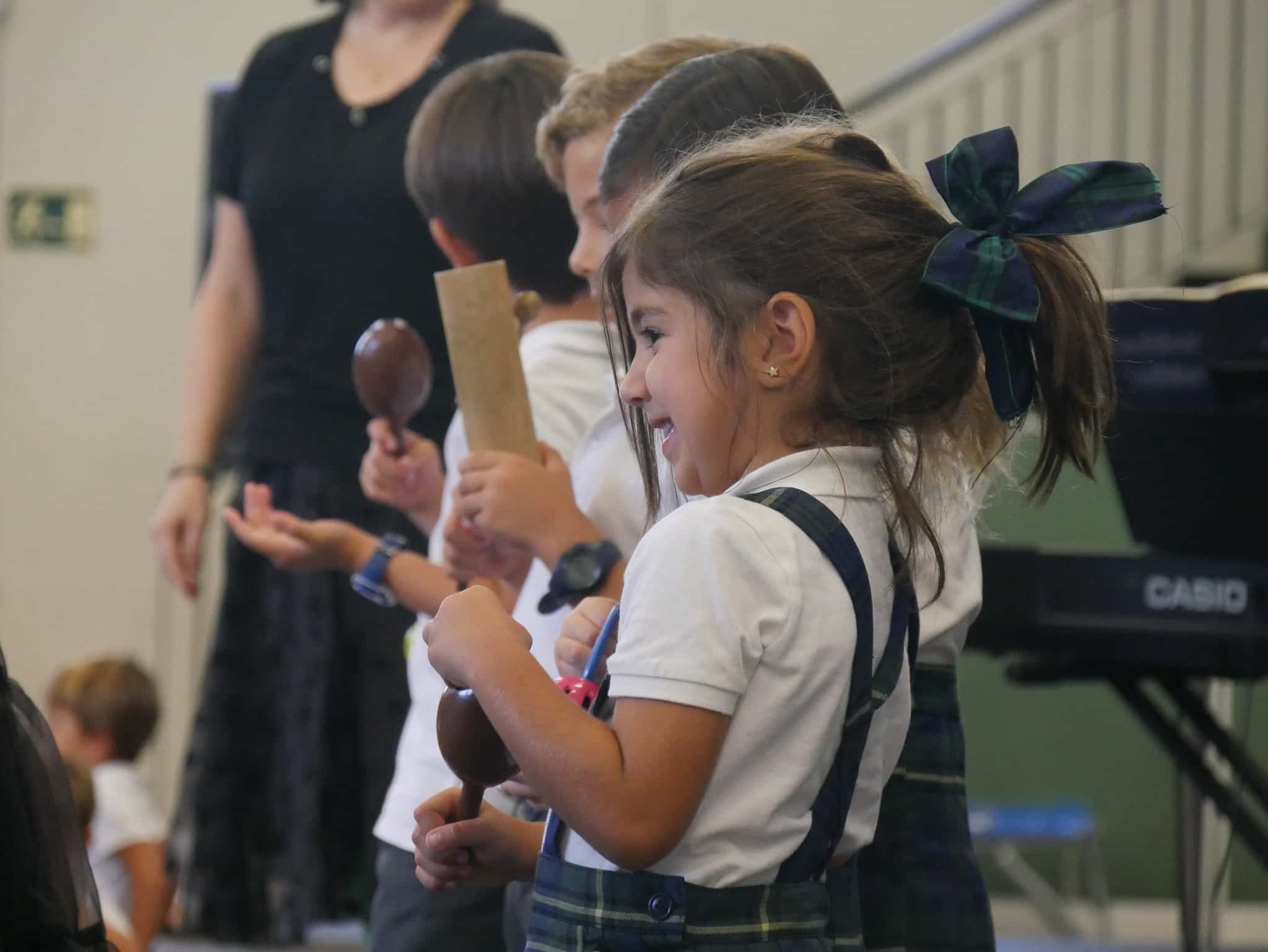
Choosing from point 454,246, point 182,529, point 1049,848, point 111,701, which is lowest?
point 1049,848

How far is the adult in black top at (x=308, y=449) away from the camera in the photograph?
1854 millimetres

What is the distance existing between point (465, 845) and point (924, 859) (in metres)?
0.34

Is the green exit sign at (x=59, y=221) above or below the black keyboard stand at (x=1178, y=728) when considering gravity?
above

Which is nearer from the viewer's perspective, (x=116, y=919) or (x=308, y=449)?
(x=308, y=449)

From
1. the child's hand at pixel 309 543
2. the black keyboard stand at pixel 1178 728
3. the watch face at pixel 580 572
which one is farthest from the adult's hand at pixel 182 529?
the black keyboard stand at pixel 1178 728

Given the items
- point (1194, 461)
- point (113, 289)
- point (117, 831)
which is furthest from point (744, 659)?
point (113, 289)

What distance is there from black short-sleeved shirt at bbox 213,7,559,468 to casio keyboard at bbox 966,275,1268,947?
Result: 75 centimetres

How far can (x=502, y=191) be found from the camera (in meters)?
1.44

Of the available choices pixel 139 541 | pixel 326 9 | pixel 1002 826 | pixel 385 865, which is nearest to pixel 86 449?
pixel 139 541

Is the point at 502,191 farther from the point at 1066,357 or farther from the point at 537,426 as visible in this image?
the point at 1066,357

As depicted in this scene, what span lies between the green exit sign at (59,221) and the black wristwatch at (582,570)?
4162 millimetres

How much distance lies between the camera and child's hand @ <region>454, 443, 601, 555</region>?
1172mm

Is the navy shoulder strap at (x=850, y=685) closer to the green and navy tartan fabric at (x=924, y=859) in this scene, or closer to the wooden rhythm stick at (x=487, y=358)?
the green and navy tartan fabric at (x=924, y=859)

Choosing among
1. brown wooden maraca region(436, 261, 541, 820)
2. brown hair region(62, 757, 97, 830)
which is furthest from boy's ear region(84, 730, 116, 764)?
brown wooden maraca region(436, 261, 541, 820)
